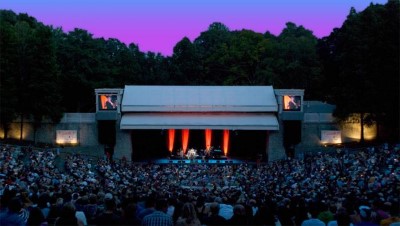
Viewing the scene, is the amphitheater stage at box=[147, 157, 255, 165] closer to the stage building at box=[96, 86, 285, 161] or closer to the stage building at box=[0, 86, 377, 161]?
the stage building at box=[0, 86, 377, 161]

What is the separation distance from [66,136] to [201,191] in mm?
25402

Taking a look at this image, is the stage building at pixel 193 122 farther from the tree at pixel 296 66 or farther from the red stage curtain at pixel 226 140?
the tree at pixel 296 66

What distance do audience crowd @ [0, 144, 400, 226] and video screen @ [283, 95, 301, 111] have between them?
17.2 ft

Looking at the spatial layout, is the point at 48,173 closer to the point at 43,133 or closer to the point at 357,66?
the point at 43,133

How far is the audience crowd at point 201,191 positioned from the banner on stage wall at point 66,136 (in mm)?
4396

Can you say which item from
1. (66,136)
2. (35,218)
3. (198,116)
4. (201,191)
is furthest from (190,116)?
(35,218)

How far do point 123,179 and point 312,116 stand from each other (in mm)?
17753

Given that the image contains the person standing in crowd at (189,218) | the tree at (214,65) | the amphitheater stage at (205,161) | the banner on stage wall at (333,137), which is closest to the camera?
the person standing in crowd at (189,218)

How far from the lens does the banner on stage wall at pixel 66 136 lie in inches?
1841

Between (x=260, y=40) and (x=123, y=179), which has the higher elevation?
(x=260, y=40)

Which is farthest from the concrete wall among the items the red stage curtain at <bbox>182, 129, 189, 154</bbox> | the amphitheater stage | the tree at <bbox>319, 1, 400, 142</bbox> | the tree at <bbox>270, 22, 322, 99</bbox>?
the tree at <bbox>270, 22, 322, 99</bbox>

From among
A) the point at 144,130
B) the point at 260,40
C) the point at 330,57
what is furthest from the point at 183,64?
the point at 144,130

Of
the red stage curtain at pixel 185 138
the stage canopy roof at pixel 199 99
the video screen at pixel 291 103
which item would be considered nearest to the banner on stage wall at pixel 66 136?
the stage canopy roof at pixel 199 99

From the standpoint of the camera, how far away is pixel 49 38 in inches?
1855
